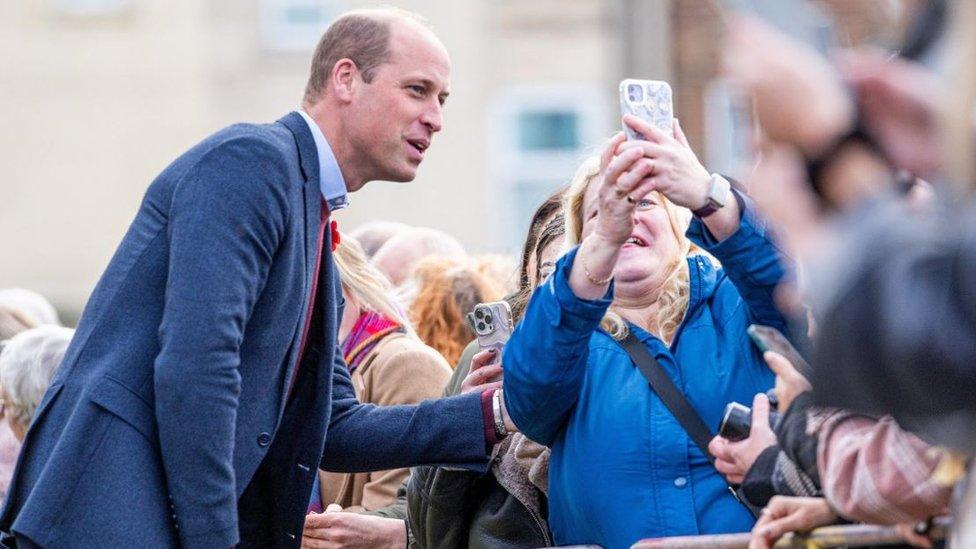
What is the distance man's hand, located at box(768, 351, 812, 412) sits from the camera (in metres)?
2.54

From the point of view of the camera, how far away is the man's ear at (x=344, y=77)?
12.5ft

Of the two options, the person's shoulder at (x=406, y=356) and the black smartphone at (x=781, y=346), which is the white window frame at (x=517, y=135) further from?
the black smartphone at (x=781, y=346)

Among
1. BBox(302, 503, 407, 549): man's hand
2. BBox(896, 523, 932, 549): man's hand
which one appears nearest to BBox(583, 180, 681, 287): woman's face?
BBox(302, 503, 407, 549): man's hand

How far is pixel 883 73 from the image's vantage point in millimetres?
1715

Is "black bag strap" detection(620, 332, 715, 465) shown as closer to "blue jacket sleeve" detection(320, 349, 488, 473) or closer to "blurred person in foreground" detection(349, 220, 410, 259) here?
"blue jacket sleeve" detection(320, 349, 488, 473)

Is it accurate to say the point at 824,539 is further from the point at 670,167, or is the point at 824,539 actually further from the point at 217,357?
the point at 217,357

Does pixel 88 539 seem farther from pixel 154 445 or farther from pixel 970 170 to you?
pixel 970 170

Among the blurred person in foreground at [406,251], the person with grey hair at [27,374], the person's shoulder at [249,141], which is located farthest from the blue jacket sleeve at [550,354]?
the blurred person in foreground at [406,251]

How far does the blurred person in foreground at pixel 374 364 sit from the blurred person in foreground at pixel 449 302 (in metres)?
0.30

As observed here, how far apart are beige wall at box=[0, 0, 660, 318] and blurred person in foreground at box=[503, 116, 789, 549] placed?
43.8 ft

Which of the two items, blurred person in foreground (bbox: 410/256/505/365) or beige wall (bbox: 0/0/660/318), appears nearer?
blurred person in foreground (bbox: 410/256/505/365)

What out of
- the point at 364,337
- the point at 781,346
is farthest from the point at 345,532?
the point at 781,346

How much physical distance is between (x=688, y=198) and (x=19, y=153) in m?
15.8

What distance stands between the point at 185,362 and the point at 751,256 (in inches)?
46.2
